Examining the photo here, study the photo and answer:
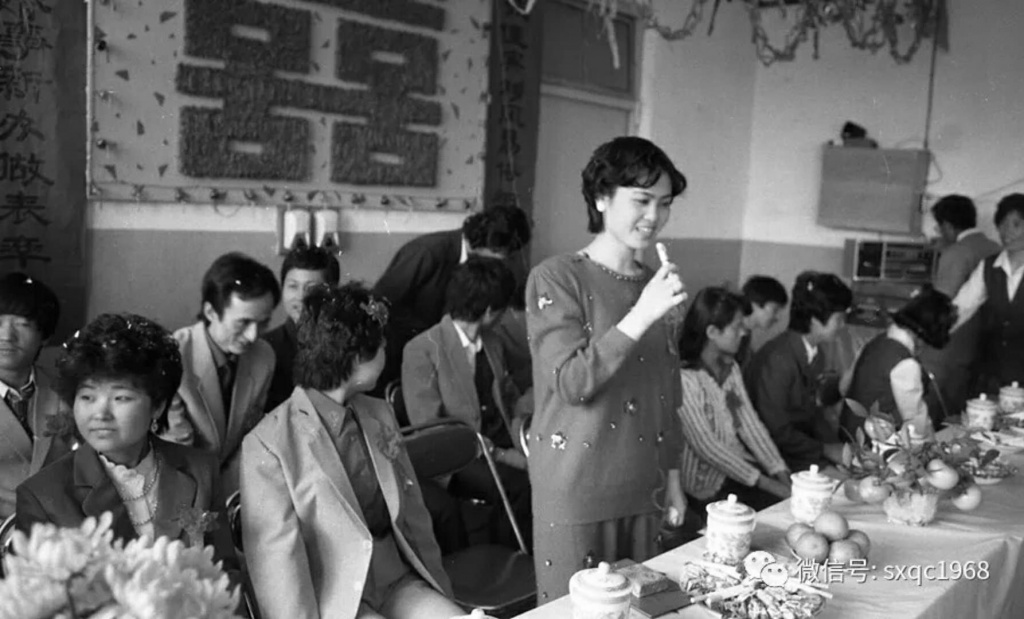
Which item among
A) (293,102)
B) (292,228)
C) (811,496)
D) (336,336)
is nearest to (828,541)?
(811,496)

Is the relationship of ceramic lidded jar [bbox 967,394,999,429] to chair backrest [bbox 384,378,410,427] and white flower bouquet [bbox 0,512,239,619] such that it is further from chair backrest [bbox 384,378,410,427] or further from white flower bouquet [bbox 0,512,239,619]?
white flower bouquet [bbox 0,512,239,619]

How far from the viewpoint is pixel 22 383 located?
2049mm

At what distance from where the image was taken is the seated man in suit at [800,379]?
310 centimetres

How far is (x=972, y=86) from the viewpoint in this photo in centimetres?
508

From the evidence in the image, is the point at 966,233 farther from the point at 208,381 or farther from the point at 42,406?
the point at 42,406

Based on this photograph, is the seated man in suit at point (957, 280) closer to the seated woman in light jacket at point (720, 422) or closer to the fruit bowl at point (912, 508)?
the seated woman in light jacket at point (720, 422)

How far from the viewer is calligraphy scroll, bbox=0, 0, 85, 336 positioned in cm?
254

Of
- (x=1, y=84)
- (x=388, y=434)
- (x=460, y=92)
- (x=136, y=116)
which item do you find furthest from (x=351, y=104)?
(x=388, y=434)

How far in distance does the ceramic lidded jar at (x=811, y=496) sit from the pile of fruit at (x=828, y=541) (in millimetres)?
97

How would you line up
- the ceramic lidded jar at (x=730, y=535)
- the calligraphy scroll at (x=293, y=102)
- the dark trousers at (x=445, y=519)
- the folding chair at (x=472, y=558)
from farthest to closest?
the calligraphy scroll at (x=293, y=102), the dark trousers at (x=445, y=519), the folding chair at (x=472, y=558), the ceramic lidded jar at (x=730, y=535)

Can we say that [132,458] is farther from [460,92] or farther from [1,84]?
[460,92]

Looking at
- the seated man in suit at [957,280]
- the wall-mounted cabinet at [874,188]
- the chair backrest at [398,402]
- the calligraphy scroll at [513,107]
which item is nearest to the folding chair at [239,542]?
the chair backrest at [398,402]

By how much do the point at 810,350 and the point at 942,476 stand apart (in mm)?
1630

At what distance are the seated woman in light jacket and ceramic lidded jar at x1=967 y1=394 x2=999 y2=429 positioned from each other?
0.55 meters
